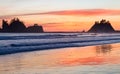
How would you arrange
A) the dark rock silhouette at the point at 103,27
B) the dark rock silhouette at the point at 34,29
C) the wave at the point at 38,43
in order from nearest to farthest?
1. the wave at the point at 38,43
2. the dark rock silhouette at the point at 34,29
3. the dark rock silhouette at the point at 103,27

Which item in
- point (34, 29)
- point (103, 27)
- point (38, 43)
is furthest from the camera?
point (103, 27)

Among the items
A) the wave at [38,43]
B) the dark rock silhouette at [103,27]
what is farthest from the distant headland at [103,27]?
the wave at [38,43]

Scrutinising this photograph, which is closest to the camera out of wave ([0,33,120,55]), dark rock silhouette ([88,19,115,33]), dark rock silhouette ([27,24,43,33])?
wave ([0,33,120,55])

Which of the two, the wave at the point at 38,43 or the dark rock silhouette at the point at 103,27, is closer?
the wave at the point at 38,43

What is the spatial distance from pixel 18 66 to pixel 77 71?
2.72 meters

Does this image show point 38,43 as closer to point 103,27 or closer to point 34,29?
point 34,29

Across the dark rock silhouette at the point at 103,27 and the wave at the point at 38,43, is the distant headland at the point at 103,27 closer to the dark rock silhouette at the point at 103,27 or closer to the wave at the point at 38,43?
the dark rock silhouette at the point at 103,27

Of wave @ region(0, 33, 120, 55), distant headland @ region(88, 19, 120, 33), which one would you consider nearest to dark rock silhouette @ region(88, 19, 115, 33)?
distant headland @ region(88, 19, 120, 33)

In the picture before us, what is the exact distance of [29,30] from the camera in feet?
330

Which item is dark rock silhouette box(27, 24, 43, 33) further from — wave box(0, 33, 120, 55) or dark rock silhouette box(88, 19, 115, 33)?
wave box(0, 33, 120, 55)

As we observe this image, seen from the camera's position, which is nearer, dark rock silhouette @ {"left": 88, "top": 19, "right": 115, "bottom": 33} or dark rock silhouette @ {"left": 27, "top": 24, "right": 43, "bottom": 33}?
dark rock silhouette @ {"left": 27, "top": 24, "right": 43, "bottom": 33}

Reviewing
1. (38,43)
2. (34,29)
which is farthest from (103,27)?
(38,43)

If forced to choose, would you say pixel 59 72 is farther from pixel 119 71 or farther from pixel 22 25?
pixel 22 25

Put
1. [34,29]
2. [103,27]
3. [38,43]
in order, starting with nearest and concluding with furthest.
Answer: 1. [38,43]
2. [34,29]
3. [103,27]
